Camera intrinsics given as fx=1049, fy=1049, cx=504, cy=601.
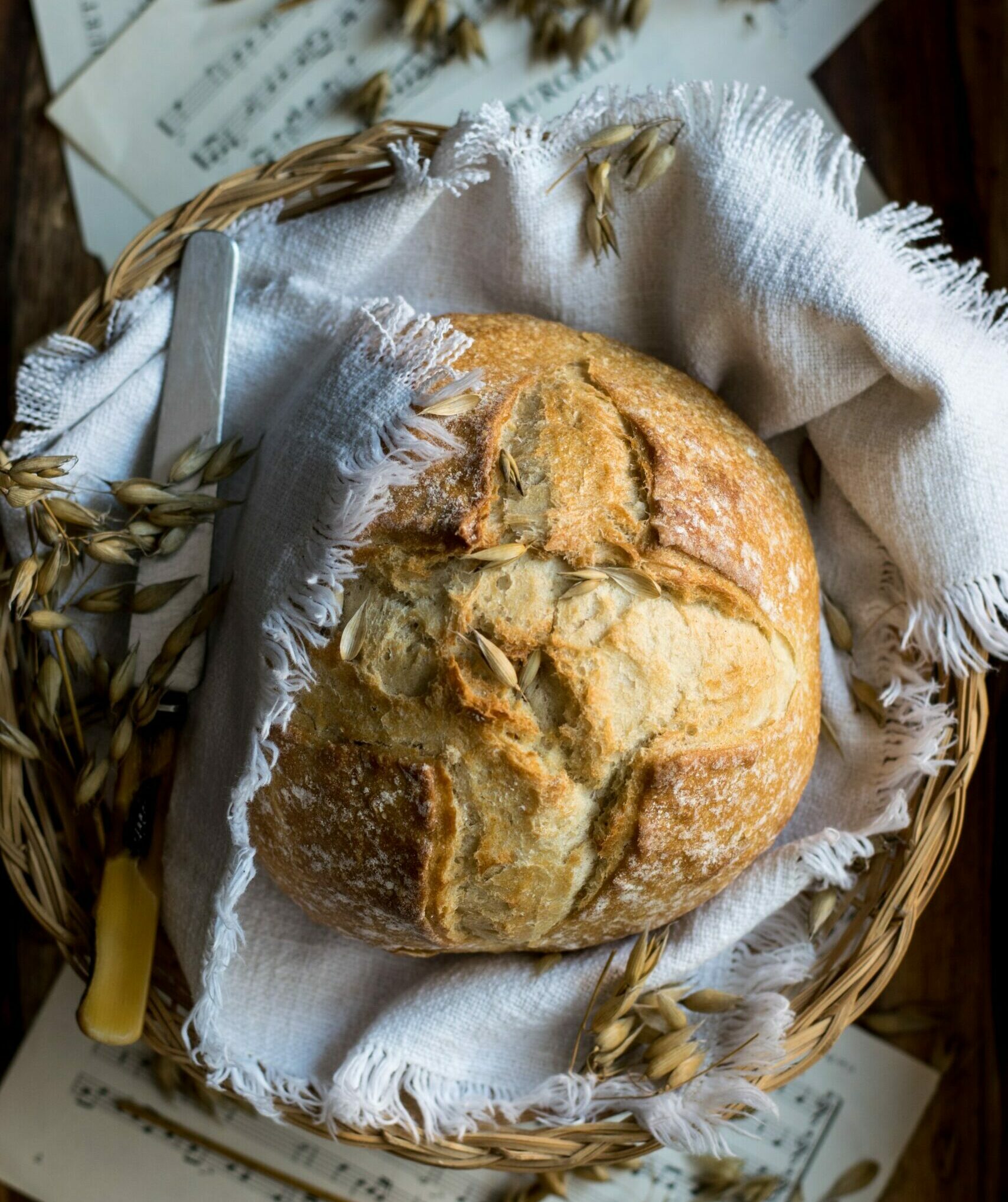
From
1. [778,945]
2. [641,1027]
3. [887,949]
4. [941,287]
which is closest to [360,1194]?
[641,1027]

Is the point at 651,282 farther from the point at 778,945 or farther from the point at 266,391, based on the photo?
the point at 778,945

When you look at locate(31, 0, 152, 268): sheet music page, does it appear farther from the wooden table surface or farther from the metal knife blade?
the metal knife blade

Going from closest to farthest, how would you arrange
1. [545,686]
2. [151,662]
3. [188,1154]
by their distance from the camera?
[545,686]
[151,662]
[188,1154]

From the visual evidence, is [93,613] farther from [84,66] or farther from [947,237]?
[947,237]

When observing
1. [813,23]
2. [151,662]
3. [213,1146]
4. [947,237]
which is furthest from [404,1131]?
[813,23]

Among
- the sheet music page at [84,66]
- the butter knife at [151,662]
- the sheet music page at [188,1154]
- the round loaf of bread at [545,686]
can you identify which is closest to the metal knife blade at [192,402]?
the butter knife at [151,662]
